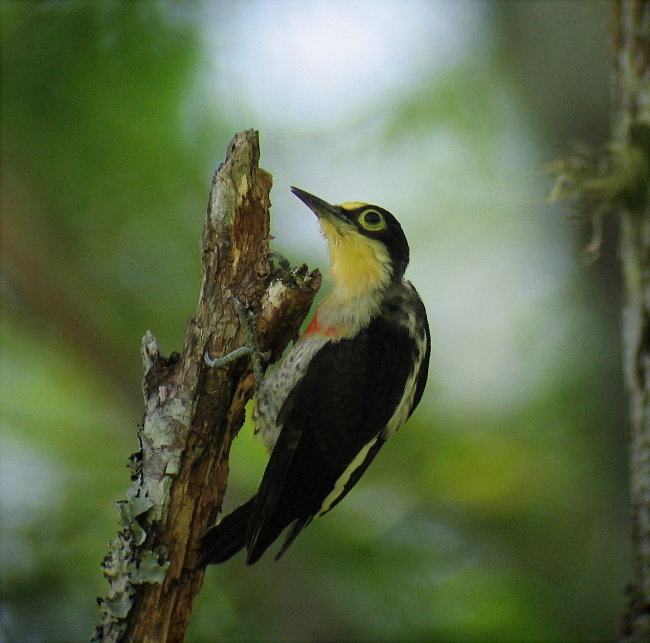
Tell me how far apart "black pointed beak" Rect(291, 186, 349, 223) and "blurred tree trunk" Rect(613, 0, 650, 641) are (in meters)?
1.48

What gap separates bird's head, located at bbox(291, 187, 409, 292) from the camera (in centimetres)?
413

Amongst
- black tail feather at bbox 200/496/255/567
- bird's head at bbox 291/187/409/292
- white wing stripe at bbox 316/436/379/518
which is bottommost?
black tail feather at bbox 200/496/255/567

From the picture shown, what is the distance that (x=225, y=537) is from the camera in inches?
125

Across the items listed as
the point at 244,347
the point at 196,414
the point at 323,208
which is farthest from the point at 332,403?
the point at 323,208

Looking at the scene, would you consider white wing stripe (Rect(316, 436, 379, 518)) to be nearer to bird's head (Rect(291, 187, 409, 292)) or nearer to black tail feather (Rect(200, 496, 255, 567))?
black tail feather (Rect(200, 496, 255, 567))

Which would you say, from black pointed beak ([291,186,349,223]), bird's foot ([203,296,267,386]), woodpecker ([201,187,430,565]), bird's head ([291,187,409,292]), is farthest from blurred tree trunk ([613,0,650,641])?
bird's foot ([203,296,267,386])

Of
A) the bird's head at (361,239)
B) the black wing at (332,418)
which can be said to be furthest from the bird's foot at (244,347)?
the bird's head at (361,239)

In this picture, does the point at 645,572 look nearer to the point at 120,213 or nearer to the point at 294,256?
the point at 294,256

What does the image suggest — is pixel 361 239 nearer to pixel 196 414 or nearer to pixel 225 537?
pixel 196 414

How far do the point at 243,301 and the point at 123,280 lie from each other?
312 cm

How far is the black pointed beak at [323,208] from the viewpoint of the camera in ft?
13.4

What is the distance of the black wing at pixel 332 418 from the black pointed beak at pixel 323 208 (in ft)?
2.59

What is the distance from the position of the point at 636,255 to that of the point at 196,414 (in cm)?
234

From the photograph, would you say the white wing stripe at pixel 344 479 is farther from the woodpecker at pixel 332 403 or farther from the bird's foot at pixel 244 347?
the bird's foot at pixel 244 347
